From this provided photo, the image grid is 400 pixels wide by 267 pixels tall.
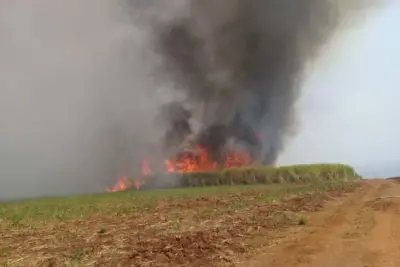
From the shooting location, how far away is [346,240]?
15.7 metres

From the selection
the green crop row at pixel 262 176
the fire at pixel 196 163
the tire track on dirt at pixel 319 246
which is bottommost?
the tire track on dirt at pixel 319 246

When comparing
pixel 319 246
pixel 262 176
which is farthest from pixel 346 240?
pixel 262 176

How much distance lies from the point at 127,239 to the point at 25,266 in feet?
13.1

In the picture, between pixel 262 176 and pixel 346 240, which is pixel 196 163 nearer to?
pixel 262 176

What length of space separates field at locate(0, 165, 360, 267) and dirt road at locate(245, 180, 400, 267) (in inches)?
25.6

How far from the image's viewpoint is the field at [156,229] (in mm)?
13430

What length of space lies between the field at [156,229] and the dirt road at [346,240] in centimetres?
65

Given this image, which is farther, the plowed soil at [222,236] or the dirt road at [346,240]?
the plowed soil at [222,236]

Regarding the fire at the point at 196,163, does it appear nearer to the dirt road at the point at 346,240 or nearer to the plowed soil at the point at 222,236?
the plowed soil at the point at 222,236

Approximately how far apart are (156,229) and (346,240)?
272 inches

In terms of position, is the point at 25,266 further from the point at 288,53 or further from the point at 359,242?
the point at 288,53

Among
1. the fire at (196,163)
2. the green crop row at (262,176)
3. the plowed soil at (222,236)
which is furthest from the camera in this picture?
the fire at (196,163)

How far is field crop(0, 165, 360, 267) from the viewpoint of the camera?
44.1 feet

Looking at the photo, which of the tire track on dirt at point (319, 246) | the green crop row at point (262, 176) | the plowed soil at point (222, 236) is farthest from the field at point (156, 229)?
the green crop row at point (262, 176)
